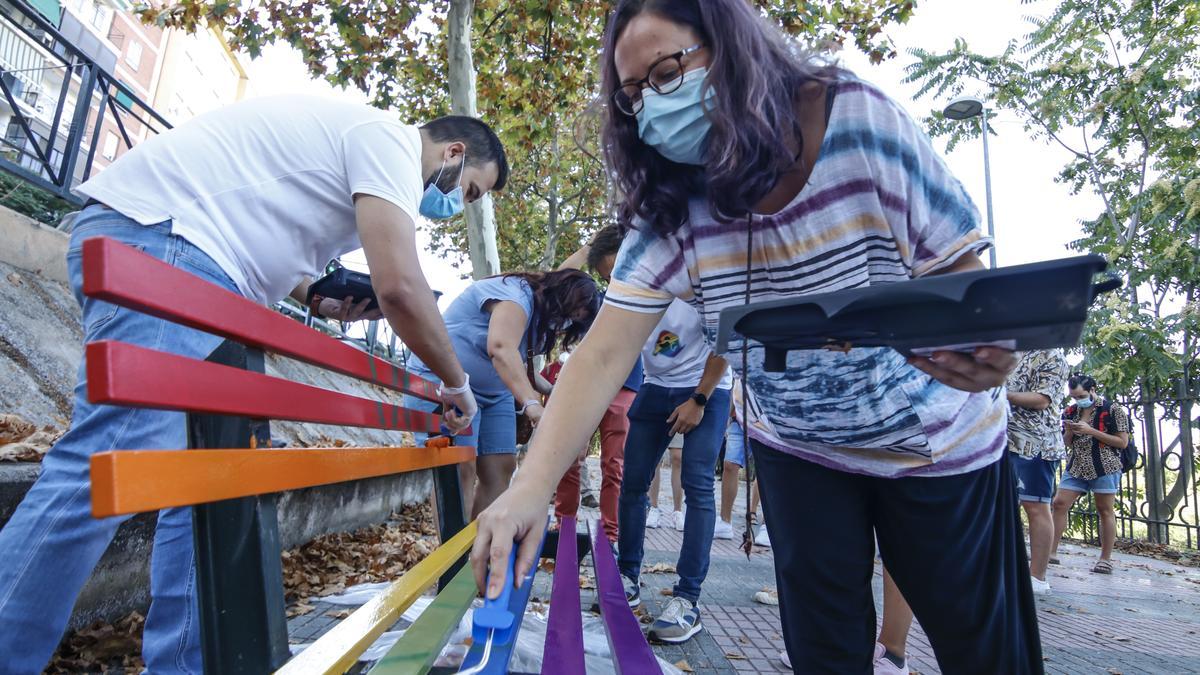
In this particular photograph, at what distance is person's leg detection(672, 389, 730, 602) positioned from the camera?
3.34 m

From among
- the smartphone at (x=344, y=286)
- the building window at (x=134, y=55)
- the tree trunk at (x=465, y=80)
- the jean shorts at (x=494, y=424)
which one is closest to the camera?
the smartphone at (x=344, y=286)

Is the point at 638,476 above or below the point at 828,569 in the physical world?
below

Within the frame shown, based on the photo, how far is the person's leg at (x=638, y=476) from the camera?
3.68m

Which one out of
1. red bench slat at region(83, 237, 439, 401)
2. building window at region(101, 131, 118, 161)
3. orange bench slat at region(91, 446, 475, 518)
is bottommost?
orange bench slat at region(91, 446, 475, 518)

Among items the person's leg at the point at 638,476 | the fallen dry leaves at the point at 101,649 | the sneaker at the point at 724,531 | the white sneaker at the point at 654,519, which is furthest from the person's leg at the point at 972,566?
the white sneaker at the point at 654,519

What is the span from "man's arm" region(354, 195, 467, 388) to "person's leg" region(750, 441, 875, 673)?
120 cm

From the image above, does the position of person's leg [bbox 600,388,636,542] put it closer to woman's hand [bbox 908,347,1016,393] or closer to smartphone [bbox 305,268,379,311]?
smartphone [bbox 305,268,379,311]

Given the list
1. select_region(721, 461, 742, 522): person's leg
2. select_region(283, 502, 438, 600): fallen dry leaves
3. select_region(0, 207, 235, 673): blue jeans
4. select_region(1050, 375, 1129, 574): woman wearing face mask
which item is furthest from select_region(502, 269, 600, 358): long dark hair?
select_region(1050, 375, 1129, 574): woman wearing face mask

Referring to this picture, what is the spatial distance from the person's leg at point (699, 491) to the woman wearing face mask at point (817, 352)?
5.79ft

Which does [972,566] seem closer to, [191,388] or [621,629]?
[621,629]

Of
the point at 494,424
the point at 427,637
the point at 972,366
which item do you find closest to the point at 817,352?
the point at 972,366

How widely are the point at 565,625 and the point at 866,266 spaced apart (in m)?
0.94

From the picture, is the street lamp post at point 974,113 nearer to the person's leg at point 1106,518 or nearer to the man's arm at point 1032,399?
the person's leg at point 1106,518

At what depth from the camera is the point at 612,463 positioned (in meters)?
4.69
